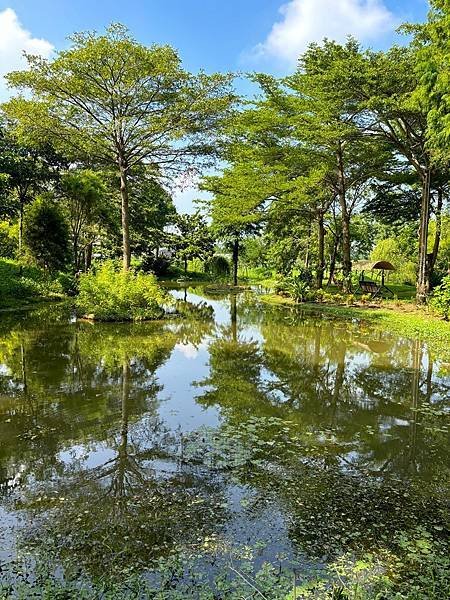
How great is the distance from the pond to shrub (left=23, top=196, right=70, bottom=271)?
45.1 feet

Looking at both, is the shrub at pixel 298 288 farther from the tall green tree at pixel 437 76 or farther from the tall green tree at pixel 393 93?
the tall green tree at pixel 437 76

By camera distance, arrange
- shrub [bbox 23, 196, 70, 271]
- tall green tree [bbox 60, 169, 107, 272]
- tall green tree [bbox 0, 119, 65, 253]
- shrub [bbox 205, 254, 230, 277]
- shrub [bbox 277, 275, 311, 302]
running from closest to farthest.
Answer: tall green tree [bbox 0, 119, 65, 253]
shrub [bbox 277, 275, 311, 302]
shrub [bbox 23, 196, 70, 271]
tall green tree [bbox 60, 169, 107, 272]
shrub [bbox 205, 254, 230, 277]

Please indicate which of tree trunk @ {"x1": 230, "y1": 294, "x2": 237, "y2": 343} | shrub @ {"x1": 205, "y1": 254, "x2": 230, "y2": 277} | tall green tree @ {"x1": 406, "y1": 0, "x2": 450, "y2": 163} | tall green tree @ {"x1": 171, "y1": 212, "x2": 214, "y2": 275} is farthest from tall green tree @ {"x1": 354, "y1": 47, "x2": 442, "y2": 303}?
shrub @ {"x1": 205, "y1": 254, "x2": 230, "y2": 277}

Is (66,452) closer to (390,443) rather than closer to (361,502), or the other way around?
(361,502)

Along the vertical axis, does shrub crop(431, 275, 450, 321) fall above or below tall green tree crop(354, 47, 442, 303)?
below

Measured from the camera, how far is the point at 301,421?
6547 millimetres

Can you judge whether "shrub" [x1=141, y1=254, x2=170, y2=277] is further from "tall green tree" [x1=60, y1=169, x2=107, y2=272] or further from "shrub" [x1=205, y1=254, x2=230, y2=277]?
"tall green tree" [x1=60, y1=169, x2=107, y2=272]

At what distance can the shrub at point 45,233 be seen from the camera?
2342 centimetres

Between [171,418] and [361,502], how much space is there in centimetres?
293

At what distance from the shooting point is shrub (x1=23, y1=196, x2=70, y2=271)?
2342 cm

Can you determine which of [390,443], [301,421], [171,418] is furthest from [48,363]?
[390,443]

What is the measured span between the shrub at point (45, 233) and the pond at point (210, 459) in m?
13.7

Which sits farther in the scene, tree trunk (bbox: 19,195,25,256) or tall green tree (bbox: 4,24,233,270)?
tree trunk (bbox: 19,195,25,256)

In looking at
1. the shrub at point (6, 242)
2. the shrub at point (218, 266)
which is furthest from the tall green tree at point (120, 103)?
the shrub at point (218, 266)
